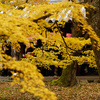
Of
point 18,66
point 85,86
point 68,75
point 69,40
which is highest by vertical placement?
point 69,40

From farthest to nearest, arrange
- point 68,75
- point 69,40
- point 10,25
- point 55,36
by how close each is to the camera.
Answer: point 68,75, point 69,40, point 55,36, point 10,25

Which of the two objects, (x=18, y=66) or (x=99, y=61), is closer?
(x=18, y=66)

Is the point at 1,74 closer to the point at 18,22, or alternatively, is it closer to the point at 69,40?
the point at 69,40

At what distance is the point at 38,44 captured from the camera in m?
15.1

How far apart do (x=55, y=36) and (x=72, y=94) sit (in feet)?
10.9

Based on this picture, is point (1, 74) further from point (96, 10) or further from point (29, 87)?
point (29, 87)

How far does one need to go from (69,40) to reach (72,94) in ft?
9.41

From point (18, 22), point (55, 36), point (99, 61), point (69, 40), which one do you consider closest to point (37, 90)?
point (18, 22)

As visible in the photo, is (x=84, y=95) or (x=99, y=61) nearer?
(x=99, y=61)

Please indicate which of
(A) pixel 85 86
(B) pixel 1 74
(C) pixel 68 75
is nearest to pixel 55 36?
(C) pixel 68 75

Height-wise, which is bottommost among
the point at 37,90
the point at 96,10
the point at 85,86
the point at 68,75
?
the point at 85,86

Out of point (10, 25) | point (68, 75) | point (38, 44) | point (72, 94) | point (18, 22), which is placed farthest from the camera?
point (38, 44)

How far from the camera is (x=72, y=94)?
9.60 meters

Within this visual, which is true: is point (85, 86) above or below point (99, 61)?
below
